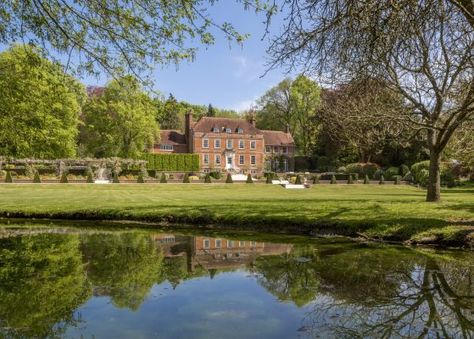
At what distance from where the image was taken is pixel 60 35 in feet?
23.3

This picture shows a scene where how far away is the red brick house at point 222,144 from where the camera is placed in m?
59.2

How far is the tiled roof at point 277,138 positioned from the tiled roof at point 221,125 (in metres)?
4.34

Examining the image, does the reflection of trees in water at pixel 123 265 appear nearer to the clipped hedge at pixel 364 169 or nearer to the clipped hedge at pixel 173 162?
the clipped hedge at pixel 364 169

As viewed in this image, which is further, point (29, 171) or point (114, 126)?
point (114, 126)

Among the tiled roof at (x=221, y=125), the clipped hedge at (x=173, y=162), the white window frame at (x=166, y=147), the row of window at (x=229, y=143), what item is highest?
the tiled roof at (x=221, y=125)

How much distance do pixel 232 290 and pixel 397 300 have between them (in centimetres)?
228

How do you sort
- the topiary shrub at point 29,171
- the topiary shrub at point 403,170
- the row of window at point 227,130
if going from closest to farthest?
the topiary shrub at point 29,171, the topiary shrub at point 403,170, the row of window at point 227,130

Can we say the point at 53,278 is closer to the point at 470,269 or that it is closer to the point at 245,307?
the point at 245,307

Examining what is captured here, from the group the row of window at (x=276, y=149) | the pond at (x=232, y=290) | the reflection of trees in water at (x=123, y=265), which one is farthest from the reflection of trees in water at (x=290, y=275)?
the row of window at (x=276, y=149)

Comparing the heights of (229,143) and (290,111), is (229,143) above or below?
below

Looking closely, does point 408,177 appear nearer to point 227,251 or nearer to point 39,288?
point 227,251

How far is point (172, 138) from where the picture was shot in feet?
202

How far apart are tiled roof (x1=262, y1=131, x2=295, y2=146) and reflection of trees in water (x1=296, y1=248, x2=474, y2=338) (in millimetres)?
58149

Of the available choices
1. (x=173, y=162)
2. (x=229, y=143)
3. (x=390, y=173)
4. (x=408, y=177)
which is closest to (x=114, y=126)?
(x=173, y=162)
